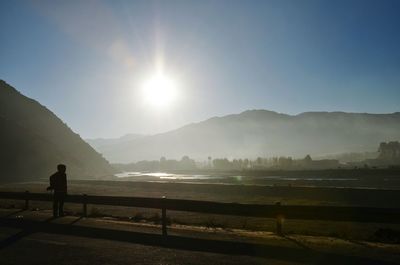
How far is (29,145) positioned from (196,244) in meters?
148

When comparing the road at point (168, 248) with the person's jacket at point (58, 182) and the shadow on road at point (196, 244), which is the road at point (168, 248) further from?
the person's jacket at point (58, 182)

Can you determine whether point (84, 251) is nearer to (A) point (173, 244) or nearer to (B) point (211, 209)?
(A) point (173, 244)

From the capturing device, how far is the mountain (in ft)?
460

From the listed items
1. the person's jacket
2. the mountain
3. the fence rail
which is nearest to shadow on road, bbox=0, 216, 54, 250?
the person's jacket

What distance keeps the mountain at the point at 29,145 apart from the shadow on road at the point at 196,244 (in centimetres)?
11863

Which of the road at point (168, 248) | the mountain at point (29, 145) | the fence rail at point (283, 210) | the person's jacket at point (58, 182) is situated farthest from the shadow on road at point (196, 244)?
the mountain at point (29, 145)

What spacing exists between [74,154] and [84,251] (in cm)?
18689

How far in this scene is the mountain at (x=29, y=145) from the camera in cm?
14012

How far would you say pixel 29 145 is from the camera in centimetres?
15000

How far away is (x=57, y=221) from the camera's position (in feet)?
61.5

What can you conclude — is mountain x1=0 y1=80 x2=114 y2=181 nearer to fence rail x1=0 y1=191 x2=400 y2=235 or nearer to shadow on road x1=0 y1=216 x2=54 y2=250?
shadow on road x1=0 y1=216 x2=54 y2=250

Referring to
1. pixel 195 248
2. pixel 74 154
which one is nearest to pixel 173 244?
pixel 195 248

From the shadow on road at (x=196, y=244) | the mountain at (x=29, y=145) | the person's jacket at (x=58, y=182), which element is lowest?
the shadow on road at (x=196, y=244)

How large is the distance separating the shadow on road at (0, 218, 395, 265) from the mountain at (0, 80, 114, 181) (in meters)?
119
